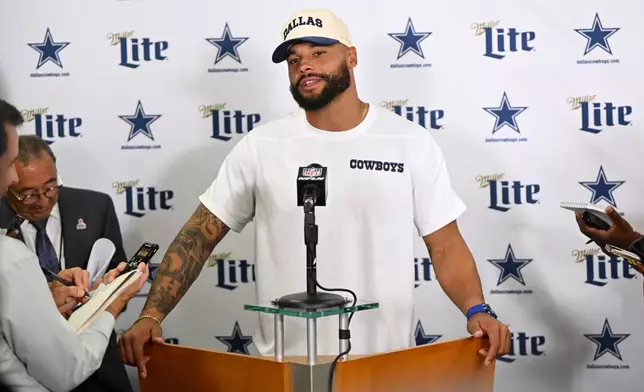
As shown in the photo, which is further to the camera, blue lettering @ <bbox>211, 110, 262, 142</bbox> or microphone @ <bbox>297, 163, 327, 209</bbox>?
blue lettering @ <bbox>211, 110, 262, 142</bbox>

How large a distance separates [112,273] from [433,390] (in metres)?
0.84

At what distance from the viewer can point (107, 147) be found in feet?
11.6

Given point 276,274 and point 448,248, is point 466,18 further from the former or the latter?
point 276,274

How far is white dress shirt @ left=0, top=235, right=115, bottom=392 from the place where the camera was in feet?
5.51

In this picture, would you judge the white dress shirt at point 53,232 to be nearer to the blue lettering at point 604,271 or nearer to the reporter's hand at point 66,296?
the reporter's hand at point 66,296

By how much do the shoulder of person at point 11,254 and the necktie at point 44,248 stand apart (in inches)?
51.4

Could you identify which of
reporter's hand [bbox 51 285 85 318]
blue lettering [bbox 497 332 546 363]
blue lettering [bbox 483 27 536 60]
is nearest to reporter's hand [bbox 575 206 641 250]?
blue lettering [bbox 497 332 546 363]

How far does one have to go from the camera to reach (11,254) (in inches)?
67.0

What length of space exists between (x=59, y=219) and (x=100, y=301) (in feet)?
4.36

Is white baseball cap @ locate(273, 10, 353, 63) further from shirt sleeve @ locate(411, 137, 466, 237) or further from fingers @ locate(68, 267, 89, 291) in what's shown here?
fingers @ locate(68, 267, 89, 291)

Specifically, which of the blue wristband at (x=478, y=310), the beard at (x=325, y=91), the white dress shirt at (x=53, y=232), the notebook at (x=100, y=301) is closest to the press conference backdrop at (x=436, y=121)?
the white dress shirt at (x=53, y=232)

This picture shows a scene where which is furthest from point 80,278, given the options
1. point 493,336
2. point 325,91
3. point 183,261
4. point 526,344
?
point 526,344

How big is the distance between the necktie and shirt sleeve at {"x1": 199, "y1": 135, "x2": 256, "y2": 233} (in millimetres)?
677

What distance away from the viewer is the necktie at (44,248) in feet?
9.85
